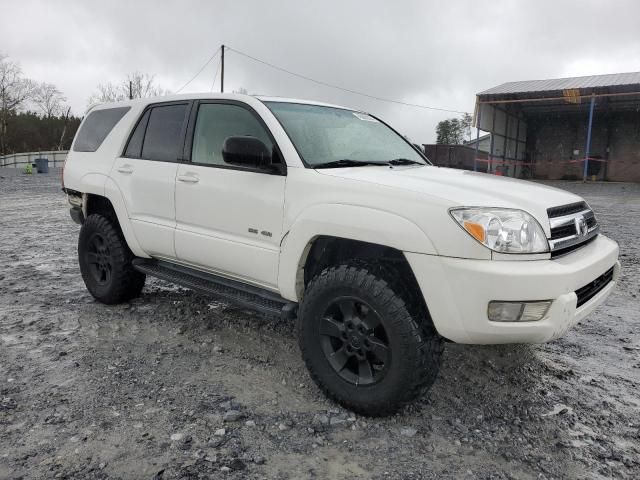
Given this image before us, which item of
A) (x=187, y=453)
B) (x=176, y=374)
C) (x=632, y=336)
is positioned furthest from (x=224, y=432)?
(x=632, y=336)

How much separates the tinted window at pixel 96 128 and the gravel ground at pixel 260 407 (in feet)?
4.89

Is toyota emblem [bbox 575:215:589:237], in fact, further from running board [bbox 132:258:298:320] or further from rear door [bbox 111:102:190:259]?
rear door [bbox 111:102:190:259]

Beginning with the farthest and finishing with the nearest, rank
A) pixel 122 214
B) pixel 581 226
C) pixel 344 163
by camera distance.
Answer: pixel 122 214 < pixel 344 163 < pixel 581 226

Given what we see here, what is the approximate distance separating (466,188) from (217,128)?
1.85 metres

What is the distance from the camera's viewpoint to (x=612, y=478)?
2.28m

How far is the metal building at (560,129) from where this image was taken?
2280cm

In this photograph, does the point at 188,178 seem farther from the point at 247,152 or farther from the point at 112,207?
the point at 112,207

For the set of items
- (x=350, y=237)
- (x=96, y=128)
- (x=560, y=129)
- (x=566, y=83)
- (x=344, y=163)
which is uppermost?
(x=566, y=83)

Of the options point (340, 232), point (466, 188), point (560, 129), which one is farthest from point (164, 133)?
point (560, 129)

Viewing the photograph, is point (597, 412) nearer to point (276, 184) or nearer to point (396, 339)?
point (396, 339)

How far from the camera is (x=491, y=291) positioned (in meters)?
2.34

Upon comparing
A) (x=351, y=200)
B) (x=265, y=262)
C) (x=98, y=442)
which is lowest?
(x=98, y=442)

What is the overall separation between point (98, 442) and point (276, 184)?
1669 mm

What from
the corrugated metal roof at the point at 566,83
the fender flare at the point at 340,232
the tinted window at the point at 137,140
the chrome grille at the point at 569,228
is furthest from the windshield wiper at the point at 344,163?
the corrugated metal roof at the point at 566,83
